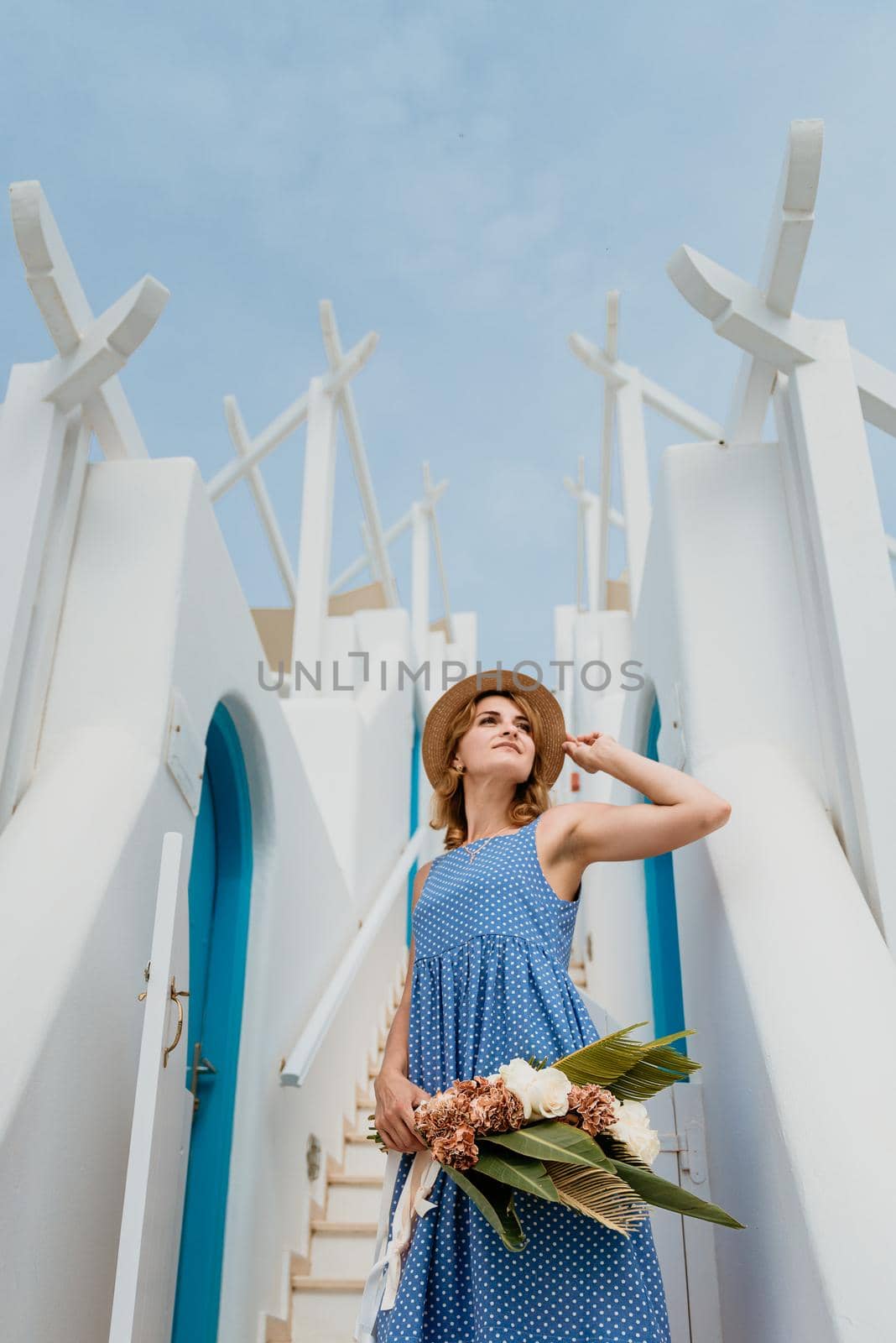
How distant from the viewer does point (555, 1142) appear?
166 centimetres

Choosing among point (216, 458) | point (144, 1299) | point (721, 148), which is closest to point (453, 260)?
point (216, 458)

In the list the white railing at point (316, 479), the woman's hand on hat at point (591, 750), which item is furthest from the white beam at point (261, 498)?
the woman's hand on hat at point (591, 750)

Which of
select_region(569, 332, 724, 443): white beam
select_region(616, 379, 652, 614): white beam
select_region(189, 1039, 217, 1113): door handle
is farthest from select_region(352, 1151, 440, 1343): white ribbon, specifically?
select_region(569, 332, 724, 443): white beam

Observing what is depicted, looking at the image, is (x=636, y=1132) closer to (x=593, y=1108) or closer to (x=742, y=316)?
(x=593, y=1108)

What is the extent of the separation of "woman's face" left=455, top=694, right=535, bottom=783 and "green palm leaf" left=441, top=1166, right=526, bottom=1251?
0.92m

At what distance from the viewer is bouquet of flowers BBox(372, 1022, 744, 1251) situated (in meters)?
1.66

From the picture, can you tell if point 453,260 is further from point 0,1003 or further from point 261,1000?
point 0,1003

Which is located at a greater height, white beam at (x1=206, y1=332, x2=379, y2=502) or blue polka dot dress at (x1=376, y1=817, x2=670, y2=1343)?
white beam at (x1=206, y1=332, x2=379, y2=502)

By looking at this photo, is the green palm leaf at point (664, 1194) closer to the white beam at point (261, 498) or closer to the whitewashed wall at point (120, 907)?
the whitewashed wall at point (120, 907)

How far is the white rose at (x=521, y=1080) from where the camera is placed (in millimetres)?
1694

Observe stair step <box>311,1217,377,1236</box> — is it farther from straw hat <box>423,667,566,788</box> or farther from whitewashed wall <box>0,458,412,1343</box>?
straw hat <box>423,667,566,788</box>

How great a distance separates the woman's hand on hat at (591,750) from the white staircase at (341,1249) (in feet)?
4.43

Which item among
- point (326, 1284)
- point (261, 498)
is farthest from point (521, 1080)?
point (261, 498)

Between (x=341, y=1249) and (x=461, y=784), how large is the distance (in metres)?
1.96
